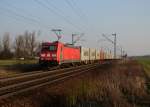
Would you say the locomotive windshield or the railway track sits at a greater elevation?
the locomotive windshield

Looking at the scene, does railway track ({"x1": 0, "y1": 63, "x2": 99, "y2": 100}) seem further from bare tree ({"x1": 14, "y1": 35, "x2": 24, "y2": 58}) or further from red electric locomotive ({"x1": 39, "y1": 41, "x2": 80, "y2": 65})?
bare tree ({"x1": 14, "y1": 35, "x2": 24, "y2": 58})

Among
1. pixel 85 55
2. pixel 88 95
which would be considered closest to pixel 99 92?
pixel 88 95

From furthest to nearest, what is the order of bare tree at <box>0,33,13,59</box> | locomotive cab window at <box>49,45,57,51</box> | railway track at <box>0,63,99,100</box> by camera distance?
bare tree at <box>0,33,13,59</box> → locomotive cab window at <box>49,45,57,51</box> → railway track at <box>0,63,99,100</box>

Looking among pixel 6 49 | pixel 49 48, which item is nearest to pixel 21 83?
pixel 49 48

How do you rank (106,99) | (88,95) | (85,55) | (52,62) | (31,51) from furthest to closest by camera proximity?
(31,51), (85,55), (52,62), (88,95), (106,99)

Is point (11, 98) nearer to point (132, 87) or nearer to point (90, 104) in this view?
point (90, 104)

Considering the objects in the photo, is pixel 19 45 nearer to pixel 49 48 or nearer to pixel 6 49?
pixel 6 49

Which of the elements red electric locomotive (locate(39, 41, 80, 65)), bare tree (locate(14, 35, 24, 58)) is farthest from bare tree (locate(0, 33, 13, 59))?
red electric locomotive (locate(39, 41, 80, 65))

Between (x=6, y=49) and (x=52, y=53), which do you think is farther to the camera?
(x=6, y=49)

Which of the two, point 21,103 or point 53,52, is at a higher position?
point 53,52

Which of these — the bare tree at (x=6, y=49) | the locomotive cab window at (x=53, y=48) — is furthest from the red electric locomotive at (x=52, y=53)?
the bare tree at (x=6, y=49)

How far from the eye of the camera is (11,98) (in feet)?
38.7

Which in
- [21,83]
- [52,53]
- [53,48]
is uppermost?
[53,48]

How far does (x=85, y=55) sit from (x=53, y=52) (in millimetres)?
21515
